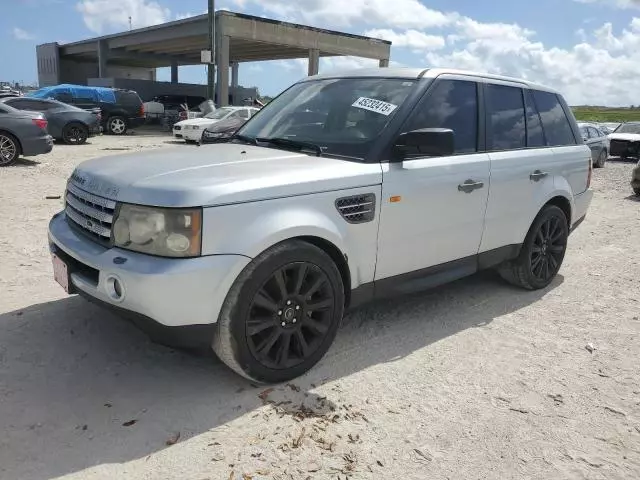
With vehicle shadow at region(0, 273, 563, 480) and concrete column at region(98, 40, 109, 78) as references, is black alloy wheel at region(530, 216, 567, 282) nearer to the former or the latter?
vehicle shadow at region(0, 273, 563, 480)

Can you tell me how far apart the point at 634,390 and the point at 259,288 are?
7.91 ft

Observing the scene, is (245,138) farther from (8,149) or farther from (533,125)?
(8,149)

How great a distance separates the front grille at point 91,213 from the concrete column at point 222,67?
25861 mm

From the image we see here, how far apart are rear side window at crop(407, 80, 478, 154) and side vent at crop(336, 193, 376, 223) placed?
0.65m

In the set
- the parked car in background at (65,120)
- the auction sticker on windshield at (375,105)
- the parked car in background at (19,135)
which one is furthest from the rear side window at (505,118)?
the parked car in background at (65,120)

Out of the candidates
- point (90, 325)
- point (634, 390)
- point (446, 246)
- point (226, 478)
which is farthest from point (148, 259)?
point (634, 390)

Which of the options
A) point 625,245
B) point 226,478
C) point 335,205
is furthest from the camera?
point 625,245

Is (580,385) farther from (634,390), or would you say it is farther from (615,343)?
(615,343)

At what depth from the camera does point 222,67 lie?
1108 inches

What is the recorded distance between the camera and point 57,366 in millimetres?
3311

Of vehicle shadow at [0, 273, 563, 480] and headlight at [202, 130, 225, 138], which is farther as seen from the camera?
headlight at [202, 130, 225, 138]

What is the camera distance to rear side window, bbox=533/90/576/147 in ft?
16.4

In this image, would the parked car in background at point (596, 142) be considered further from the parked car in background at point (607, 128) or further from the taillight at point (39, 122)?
the taillight at point (39, 122)

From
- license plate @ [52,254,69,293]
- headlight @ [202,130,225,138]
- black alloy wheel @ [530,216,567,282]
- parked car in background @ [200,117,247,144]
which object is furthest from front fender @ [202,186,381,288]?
headlight @ [202,130,225,138]
